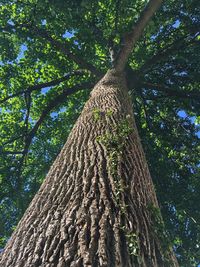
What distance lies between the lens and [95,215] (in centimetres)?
279

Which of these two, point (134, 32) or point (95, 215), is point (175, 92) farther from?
point (95, 215)

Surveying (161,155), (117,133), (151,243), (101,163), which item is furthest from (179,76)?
(151,243)

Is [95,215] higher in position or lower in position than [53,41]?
lower

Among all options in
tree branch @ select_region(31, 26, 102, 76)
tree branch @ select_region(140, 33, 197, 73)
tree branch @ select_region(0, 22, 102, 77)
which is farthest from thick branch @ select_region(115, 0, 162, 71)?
tree branch @ select_region(140, 33, 197, 73)

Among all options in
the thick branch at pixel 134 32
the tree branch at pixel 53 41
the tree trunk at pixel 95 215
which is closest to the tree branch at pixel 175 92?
the tree branch at pixel 53 41

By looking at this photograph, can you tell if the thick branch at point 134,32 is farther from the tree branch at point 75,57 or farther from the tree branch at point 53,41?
the tree branch at point 53,41

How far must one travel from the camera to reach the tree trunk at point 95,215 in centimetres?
244

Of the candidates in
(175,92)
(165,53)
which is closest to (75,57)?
(165,53)

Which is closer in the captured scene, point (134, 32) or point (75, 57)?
point (134, 32)

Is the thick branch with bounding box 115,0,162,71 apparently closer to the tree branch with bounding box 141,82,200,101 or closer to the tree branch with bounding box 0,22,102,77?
the tree branch with bounding box 0,22,102,77

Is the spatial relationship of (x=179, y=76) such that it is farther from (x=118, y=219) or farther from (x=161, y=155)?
(x=118, y=219)

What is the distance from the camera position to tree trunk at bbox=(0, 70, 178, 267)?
7.99ft

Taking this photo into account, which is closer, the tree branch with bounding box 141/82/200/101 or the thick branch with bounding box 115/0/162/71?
the thick branch with bounding box 115/0/162/71

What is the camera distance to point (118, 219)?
2816mm
